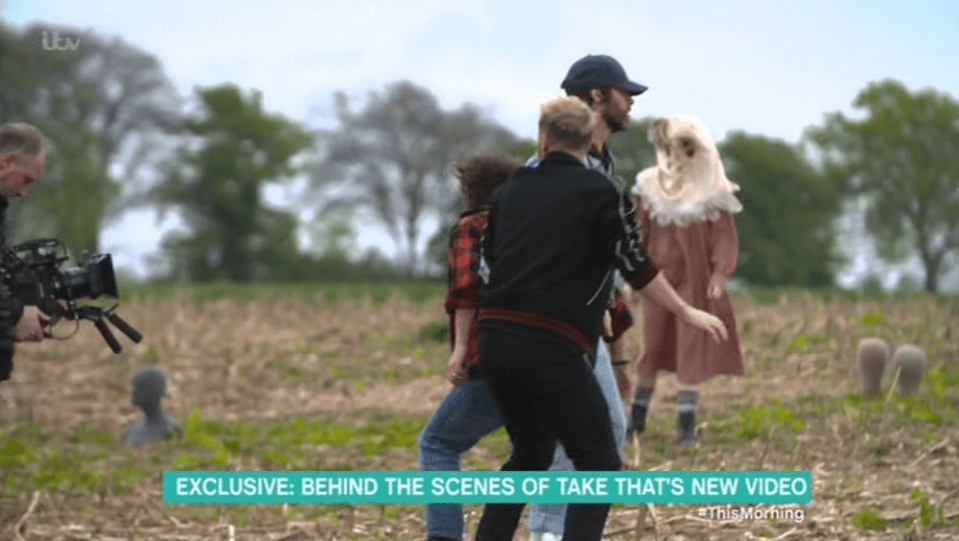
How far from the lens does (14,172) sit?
19.2 feet

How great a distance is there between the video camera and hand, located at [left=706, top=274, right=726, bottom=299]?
12.9 ft

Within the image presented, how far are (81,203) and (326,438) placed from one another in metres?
26.9

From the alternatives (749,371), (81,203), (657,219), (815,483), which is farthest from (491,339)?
(81,203)

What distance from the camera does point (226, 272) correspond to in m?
42.6

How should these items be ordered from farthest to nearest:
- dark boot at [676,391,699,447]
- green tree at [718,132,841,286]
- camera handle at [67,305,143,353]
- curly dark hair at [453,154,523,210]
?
green tree at [718,132,841,286] → dark boot at [676,391,699,447] → camera handle at [67,305,143,353] → curly dark hair at [453,154,523,210]

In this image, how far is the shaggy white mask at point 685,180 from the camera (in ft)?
29.5

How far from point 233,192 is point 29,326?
39.9m

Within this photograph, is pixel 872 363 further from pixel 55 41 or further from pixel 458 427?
pixel 55 41

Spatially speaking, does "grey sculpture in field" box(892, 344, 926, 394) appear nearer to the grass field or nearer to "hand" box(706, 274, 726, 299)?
the grass field

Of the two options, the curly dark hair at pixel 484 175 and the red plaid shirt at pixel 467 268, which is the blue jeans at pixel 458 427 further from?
the curly dark hair at pixel 484 175

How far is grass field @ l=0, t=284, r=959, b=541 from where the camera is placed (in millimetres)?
7348

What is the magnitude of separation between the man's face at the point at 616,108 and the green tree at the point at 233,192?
115 feet

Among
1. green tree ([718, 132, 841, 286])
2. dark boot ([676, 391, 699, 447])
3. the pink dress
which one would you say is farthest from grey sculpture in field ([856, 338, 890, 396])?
green tree ([718, 132, 841, 286])

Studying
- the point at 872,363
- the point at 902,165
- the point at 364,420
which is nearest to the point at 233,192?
the point at 902,165
